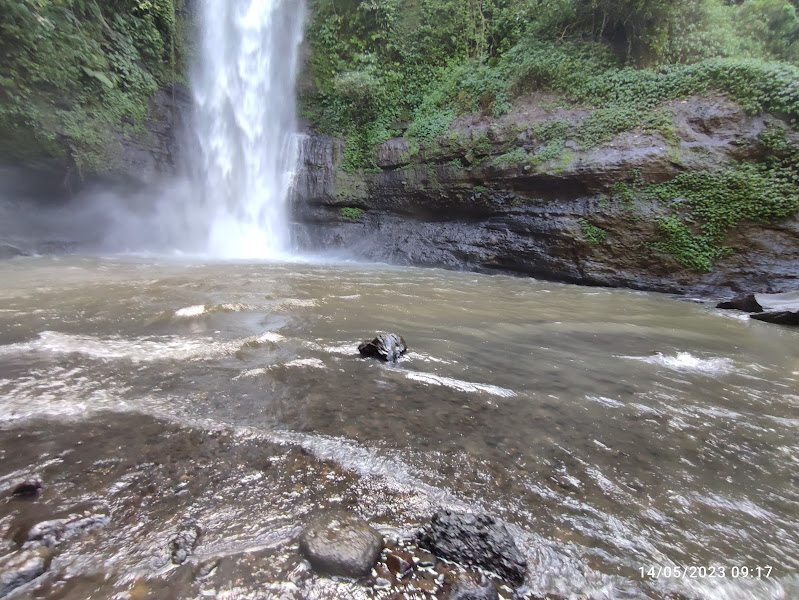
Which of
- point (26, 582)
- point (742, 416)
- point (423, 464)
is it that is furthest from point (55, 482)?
point (742, 416)

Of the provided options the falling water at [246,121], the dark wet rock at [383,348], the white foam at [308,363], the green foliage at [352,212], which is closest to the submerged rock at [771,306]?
the dark wet rock at [383,348]

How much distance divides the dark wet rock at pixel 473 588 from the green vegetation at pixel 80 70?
12.7 metres

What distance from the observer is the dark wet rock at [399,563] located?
108 centimetres

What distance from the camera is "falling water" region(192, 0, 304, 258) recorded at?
12.4m

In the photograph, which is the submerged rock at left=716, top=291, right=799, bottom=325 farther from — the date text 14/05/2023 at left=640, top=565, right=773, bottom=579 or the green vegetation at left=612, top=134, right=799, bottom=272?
the date text 14/05/2023 at left=640, top=565, right=773, bottom=579

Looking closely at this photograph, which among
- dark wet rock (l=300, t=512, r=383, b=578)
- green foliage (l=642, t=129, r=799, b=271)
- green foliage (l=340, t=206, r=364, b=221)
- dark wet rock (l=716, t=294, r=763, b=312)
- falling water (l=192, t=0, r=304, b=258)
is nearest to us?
dark wet rock (l=300, t=512, r=383, b=578)

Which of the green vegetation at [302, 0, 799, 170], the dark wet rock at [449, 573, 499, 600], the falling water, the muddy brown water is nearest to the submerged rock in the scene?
the muddy brown water

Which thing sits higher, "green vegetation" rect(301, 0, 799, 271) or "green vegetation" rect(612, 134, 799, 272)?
"green vegetation" rect(301, 0, 799, 271)

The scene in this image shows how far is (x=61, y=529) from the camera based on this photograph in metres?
1.12

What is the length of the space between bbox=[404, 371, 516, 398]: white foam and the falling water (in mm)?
10317

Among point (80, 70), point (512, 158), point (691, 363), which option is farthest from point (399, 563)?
point (80, 70)

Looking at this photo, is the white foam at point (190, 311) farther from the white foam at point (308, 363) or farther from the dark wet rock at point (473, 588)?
the dark wet rock at point (473, 588)

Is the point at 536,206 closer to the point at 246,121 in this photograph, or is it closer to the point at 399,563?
the point at 399,563

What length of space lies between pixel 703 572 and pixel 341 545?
3.47 feet
